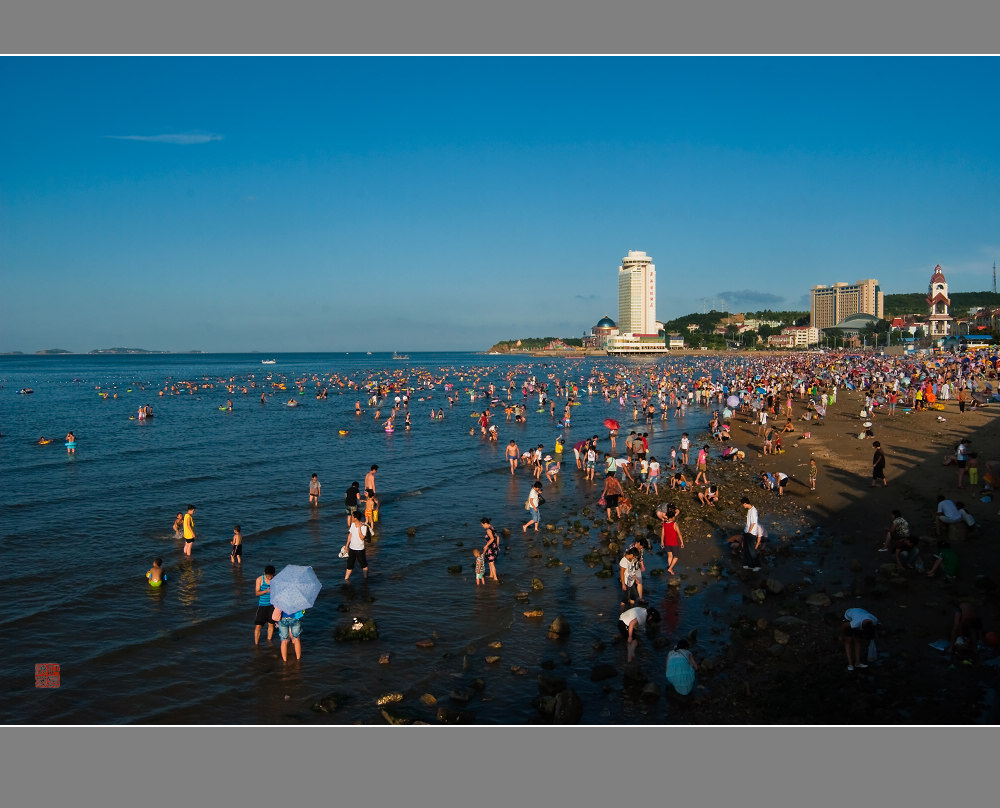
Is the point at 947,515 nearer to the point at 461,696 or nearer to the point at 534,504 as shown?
the point at 534,504

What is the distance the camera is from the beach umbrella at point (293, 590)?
1041 cm

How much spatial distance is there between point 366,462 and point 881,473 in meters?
20.1

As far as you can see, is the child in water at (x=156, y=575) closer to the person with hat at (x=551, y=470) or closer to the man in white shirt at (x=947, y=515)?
the person with hat at (x=551, y=470)

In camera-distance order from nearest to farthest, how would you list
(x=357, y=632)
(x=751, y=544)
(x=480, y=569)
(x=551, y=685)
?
(x=551, y=685), (x=357, y=632), (x=480, y=569), (x=751, y=544)

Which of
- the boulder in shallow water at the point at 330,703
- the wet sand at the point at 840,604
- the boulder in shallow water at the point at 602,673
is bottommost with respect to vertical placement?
the boulder in shallow water at the point at 330,703

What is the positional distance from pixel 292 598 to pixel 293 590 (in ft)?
0.39

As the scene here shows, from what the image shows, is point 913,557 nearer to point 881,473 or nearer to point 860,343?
point 881,473

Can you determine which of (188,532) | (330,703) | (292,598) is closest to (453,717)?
(330,703)

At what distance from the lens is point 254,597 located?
13.8m

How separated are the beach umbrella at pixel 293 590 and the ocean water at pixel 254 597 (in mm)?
1069

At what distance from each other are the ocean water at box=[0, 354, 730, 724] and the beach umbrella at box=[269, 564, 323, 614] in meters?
1.07

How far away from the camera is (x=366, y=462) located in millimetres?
30219

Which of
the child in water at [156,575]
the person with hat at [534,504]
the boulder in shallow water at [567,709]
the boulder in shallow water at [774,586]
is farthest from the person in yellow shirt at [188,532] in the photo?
the boulder in shallow water at [774,586]

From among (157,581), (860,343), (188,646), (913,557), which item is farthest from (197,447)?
(860,343)
